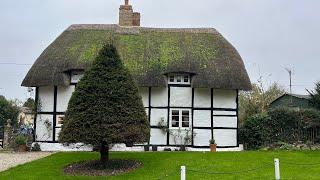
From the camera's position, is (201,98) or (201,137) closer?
(201,137)

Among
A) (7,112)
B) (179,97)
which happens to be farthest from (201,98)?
(7,112)

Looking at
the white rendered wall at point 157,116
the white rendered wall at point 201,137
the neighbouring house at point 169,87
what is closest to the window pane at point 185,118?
the neighbouring house at point 169,87

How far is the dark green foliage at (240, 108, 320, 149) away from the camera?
2777cm

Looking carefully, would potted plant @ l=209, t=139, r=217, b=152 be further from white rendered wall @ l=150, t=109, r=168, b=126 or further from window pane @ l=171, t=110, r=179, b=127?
white rendered wall @ l=150, t=109, r=168, b=126

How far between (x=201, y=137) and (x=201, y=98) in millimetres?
2166

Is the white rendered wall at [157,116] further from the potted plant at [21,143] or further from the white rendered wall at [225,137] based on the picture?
the potted plant at [21,143]

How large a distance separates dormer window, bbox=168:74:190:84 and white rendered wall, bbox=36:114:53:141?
278 inches

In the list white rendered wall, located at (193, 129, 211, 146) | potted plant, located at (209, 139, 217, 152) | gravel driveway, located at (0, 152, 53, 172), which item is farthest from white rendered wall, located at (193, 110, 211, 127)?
gravel driveway, located at (0, 152, 53, 172)

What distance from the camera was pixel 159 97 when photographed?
89.2 ft

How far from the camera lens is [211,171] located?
17.9 metres

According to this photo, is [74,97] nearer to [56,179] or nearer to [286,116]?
[56,179]

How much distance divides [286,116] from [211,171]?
11.5 metres

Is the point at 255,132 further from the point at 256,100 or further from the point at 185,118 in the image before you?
the point at 256,100

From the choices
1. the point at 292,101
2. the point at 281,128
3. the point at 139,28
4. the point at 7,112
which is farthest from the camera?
the point at 7,112
